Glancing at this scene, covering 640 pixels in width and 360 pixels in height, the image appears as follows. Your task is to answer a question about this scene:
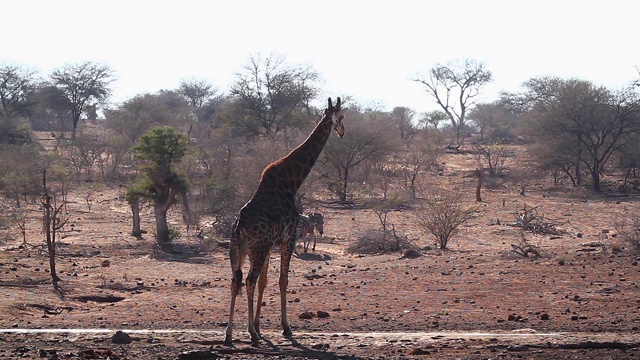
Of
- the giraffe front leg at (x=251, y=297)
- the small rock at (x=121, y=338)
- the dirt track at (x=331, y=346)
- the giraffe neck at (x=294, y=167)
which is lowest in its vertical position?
the dirt track at (x=331, y=346)

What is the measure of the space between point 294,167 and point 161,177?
44.7ft

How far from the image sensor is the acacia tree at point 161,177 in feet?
80.2

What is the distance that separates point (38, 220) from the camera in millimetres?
28375

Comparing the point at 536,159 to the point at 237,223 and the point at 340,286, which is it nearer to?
the point at 340,286

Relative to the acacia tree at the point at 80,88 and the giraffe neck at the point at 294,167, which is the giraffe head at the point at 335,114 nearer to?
the giraffe neck at the point at 294,167

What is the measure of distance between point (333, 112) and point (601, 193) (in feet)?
99.2

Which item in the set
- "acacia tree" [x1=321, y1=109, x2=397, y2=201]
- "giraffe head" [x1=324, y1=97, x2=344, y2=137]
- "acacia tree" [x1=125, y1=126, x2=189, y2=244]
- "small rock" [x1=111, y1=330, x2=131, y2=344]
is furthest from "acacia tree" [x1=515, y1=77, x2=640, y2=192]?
"small rock" [x1=111, y1=330, x2=131, y2=344]

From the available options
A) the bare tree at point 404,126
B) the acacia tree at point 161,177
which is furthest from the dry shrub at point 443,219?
the bare tree at point 404,126

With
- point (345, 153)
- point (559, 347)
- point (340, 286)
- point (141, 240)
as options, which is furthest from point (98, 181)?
point (559, 347)

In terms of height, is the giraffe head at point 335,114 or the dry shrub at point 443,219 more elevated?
the giraffe head at point 335,114

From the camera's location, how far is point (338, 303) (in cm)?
1369

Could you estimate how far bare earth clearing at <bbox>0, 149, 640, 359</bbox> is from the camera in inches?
379

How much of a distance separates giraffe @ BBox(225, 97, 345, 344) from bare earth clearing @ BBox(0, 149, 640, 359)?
56cm

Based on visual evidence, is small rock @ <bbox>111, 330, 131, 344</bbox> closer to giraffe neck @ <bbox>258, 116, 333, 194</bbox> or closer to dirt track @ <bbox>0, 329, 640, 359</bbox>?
dirt track @ <bbox>0, 329, 640, 359</bbox>
